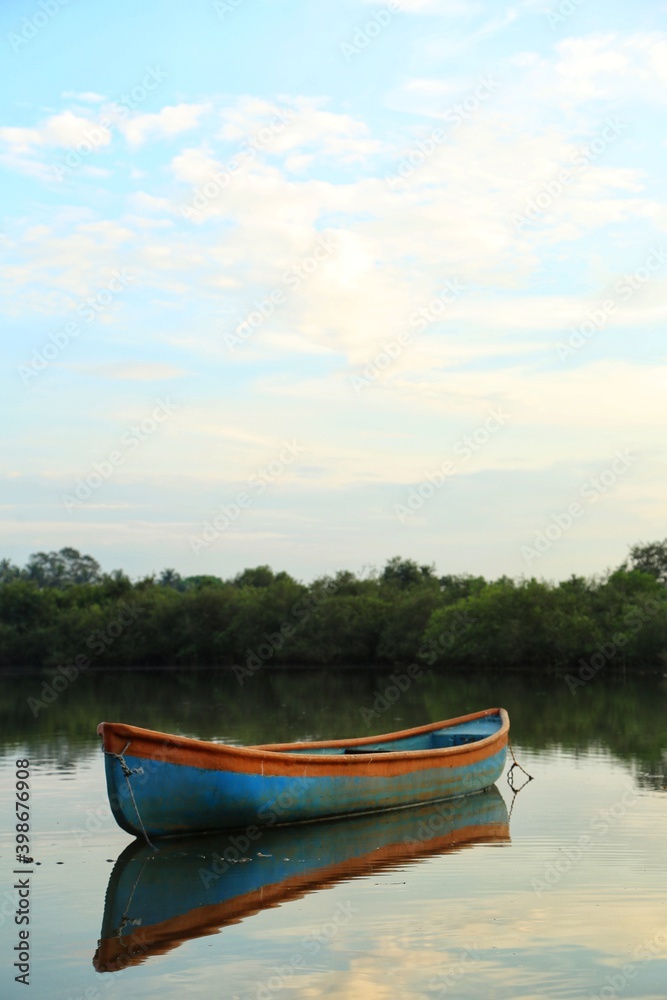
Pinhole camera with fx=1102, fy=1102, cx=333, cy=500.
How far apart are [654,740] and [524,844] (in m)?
10.8

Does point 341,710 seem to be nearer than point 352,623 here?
Yes

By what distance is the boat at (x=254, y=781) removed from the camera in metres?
11.8

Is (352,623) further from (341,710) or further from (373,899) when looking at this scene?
(373,899)

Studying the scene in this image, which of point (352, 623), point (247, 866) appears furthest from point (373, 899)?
point (352, 623)

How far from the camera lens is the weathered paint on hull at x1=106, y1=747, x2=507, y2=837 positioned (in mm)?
11883

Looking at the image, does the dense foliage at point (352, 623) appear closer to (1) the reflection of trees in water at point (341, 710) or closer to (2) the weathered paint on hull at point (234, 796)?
(1) the reflection of trees in water at point (341, 710)

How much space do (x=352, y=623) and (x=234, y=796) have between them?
177 ft

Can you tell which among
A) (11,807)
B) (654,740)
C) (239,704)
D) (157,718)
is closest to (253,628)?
(239,704)

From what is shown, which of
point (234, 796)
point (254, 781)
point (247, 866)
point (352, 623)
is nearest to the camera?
point (247, 866)

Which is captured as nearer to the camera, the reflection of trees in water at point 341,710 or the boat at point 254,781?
the boat at point 254,781

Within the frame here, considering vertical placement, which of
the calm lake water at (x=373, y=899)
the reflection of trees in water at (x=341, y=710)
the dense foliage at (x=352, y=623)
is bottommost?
the calm lake water at (x=373, y=899)

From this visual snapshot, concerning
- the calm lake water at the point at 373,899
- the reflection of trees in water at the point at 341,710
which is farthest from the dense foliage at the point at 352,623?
the calm lake water at the point at 373,899

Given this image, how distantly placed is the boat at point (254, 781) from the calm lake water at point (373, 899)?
0.87ft

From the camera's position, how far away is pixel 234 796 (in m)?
12.5
